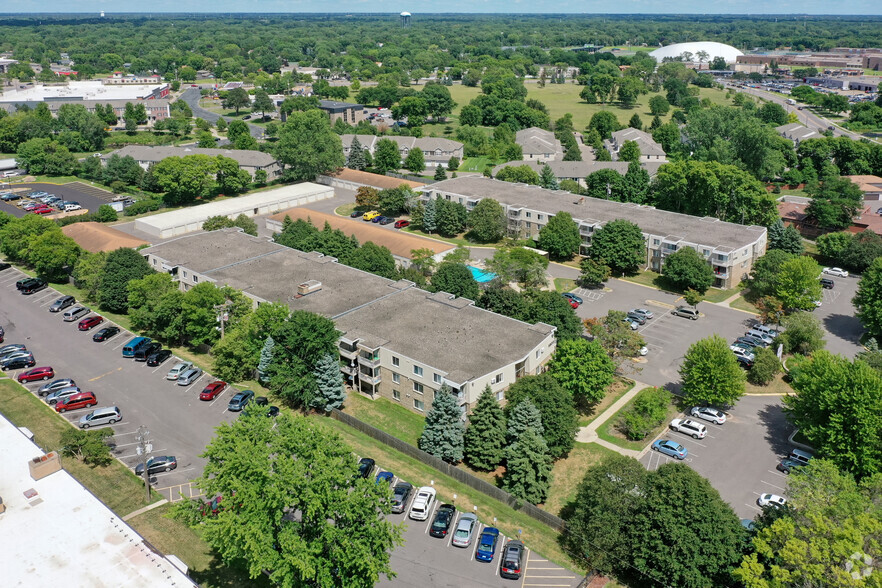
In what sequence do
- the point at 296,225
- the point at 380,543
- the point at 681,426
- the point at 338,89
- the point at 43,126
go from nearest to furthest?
1. the point at 380,543
2. the point at 681,426
3. the point at 296,225
4. the point at 43,126
5. the point at 338,89

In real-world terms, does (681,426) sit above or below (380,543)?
below

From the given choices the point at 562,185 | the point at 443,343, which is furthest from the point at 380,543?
the point at 562,185

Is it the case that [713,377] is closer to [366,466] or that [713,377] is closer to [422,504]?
[422,504]

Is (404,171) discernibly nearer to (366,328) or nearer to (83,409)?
(366,328)

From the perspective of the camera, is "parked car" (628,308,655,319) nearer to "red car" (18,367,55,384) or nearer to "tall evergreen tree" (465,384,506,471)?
"tall evergreen tree" (465,384,506,471)

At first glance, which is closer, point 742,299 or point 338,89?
point 742,299

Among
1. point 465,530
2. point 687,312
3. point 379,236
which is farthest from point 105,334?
point 687,312
